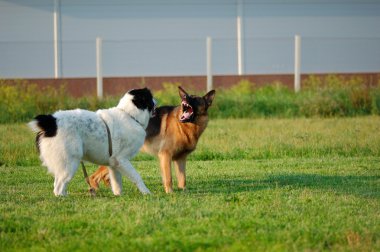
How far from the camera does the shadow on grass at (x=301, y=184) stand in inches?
403

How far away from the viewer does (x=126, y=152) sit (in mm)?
10258

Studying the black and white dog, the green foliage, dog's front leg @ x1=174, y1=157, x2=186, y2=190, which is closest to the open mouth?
the black and white dog

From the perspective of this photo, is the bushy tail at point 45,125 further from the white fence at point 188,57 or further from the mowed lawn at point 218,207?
the white fence at point 188,57

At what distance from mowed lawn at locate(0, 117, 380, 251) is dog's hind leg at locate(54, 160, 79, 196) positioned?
13 cm

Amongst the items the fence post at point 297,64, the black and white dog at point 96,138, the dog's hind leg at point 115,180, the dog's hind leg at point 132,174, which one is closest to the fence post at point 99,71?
the fence post at point 297,64

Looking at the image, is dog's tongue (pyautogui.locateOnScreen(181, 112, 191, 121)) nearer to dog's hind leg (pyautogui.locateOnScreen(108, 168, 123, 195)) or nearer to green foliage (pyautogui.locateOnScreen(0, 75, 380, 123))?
dog's hind leg (pyautogui.locateOnScreen(108, 168, 123, 195))

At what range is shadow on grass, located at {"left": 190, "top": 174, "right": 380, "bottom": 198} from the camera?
1023 centimetres

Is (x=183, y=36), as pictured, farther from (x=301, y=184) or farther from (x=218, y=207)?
(x=218, y=207)

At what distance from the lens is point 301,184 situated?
1078 centimetres

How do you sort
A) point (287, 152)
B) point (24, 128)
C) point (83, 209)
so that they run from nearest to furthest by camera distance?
point (83, 209) < point (287, 152) < point (24, 128)

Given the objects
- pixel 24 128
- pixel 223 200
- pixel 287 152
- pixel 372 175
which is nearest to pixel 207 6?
pixel 24 128

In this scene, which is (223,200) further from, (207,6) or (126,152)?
(207,6)

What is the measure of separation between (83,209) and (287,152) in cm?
700

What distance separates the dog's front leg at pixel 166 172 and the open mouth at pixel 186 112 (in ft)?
1.78
